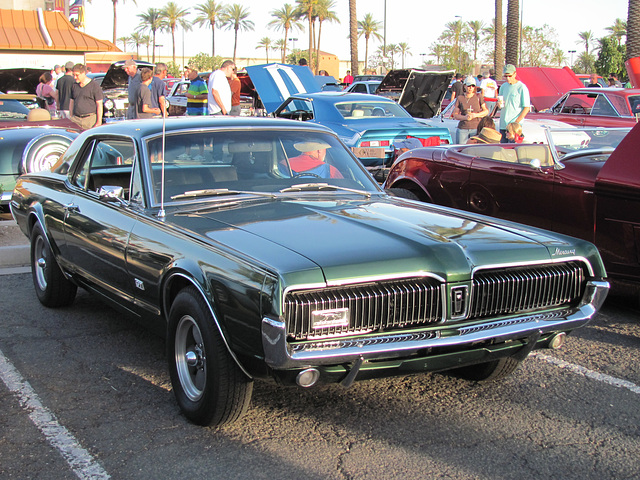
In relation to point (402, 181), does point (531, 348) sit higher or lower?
lower

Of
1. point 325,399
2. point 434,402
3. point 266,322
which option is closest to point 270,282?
point 266,322

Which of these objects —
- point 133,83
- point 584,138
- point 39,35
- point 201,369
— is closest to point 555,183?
point 584,138

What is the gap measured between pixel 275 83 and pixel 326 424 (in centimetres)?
1360

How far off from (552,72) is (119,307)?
18.8 metres

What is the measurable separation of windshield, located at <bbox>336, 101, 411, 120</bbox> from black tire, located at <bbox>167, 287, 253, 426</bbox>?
8.91m

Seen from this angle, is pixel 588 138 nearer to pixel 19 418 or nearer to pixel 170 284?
pixel 170 284

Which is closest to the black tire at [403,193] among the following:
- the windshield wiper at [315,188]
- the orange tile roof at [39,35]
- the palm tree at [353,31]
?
the windshield wiper at [315,188]

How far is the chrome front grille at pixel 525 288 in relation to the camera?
11.4ft

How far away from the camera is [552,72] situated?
2083cm

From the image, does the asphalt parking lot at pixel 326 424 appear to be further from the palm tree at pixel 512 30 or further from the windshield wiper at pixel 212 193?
the palm tree at pixel 512 30

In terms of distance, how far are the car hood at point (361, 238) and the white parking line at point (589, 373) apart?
101 cm

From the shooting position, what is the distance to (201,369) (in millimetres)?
3625

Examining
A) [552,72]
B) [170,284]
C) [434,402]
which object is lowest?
[434,402]

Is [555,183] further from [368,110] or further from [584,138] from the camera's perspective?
[368,110]
